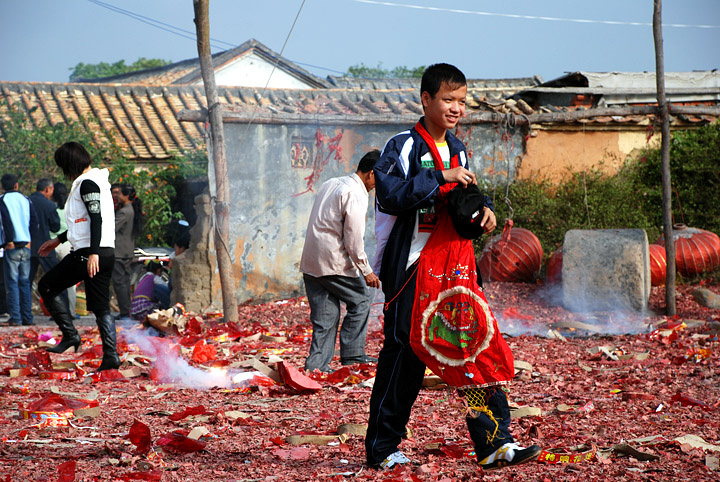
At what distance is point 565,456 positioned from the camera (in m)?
3.61

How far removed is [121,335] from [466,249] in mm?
6633

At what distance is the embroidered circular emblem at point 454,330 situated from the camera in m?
3.38

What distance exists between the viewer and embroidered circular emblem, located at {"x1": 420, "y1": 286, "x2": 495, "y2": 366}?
3375mm

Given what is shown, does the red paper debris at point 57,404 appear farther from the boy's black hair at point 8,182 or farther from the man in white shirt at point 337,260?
the boy's black hair at point 8,182

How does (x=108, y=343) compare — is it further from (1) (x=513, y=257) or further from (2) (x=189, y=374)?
(1) (x=513, y=257)

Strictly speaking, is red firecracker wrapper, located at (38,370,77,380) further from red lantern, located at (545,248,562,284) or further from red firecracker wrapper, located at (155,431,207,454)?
red lantern, located at (545,248,562,284)

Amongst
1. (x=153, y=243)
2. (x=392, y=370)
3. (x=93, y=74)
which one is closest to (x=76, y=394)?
(x=392, y=370)

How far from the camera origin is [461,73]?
11.6 ft

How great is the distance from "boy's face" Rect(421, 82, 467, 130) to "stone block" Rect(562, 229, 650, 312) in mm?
6989

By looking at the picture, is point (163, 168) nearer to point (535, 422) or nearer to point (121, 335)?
point (121, 335)

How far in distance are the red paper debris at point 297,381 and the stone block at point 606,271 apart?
5.34 metres

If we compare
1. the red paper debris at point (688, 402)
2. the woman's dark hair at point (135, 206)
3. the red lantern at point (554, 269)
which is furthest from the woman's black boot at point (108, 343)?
the red lantern at point (554, 269)

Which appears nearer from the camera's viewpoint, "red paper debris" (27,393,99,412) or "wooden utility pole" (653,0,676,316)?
"red paper debris" (27,393,99,412)

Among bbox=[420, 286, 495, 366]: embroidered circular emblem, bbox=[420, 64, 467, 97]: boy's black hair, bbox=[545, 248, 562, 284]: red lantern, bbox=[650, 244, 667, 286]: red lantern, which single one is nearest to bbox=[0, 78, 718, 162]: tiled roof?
bbox=[545, 248, 562, 284]: red lantern
